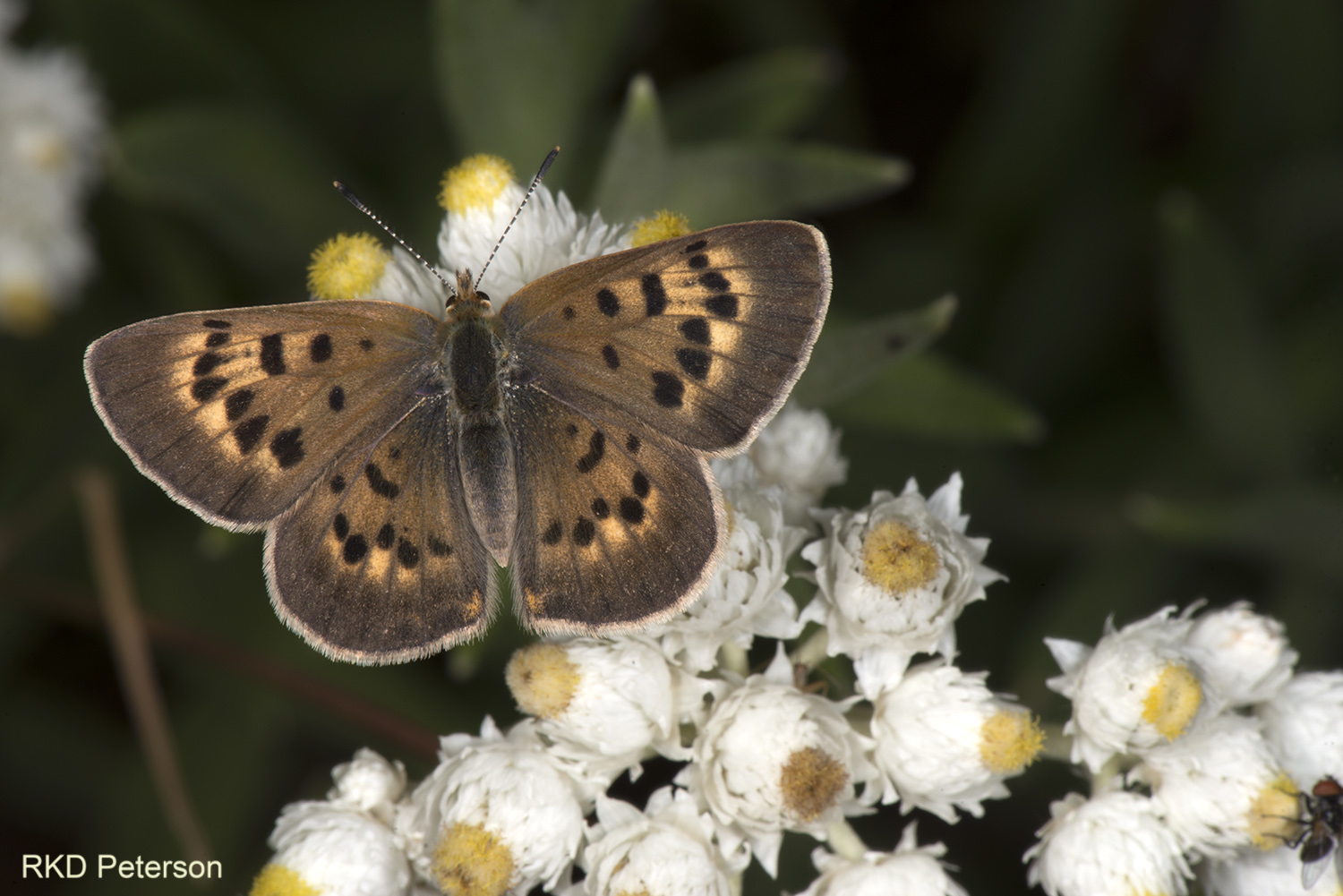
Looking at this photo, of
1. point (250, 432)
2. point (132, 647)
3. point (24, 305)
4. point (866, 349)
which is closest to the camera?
point (250, 432)

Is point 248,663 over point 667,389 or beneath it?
beneath

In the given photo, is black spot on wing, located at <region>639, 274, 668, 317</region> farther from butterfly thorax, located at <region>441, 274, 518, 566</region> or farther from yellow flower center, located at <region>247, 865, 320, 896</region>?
yellow flower center, located at <region>247, 865, 320, 896</region>

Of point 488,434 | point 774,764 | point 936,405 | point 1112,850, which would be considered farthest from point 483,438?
point 1112,850

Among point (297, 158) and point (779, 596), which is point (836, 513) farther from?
point (297, 158)

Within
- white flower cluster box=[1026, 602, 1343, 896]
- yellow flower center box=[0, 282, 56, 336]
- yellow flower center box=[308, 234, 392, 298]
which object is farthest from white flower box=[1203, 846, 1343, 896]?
yellow flower center box=[0, 282, 56, 336]

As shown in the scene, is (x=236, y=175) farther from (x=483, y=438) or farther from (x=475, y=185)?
(x=483, y=438)

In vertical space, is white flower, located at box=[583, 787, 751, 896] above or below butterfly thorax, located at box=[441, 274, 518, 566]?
below
